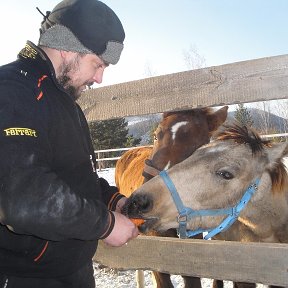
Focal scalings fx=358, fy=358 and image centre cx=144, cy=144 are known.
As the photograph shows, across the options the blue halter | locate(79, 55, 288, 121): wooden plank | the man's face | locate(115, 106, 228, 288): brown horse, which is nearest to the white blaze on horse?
the blue halter

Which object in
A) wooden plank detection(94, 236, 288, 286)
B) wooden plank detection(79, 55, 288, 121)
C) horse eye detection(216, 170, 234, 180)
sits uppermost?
wooden plank detection(79, 55, 288, 121)

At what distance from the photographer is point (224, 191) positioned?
2.38 metres

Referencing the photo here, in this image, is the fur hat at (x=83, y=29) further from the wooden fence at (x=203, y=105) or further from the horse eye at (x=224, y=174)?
the horse eye at (x=224, y=174)

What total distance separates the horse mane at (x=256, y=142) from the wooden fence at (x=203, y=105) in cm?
40

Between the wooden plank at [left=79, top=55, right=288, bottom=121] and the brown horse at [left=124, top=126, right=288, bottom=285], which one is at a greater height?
the wooden plank at [left=79, top=55, right=288, bottom=121]

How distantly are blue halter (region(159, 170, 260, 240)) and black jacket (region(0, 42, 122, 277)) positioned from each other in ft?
1.77

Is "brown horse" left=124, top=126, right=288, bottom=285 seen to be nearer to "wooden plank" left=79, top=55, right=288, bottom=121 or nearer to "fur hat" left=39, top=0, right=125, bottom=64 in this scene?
"wooden plank" left=79, top=55, right=288, bottom=121

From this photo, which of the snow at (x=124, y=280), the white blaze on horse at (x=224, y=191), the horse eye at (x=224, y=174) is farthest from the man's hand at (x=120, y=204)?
the snow at (x=124, y=280)

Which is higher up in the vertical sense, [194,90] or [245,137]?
[194,90]

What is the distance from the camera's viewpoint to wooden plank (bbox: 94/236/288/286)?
186cm

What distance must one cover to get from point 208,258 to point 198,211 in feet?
1.12

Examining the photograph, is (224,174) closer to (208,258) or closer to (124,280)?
(208,258)

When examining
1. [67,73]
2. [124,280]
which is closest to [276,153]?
[67,73]

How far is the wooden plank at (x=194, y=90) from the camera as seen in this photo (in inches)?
83.0
